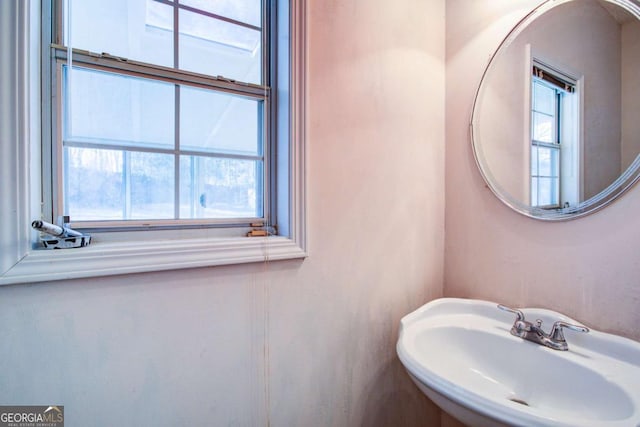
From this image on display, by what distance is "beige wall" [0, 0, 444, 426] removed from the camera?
0.61 m

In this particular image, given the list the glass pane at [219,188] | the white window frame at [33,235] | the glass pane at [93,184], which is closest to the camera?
the white window frame at [33,235]

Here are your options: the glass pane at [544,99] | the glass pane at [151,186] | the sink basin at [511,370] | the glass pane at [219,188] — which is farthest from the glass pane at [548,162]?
the glass pane at [151,186]

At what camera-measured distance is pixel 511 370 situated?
836 millimetres

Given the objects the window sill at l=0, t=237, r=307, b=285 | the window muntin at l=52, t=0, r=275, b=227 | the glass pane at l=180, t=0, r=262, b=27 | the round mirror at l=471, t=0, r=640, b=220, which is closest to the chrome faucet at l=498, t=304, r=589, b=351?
the round mirror at l=471, t=0, r=640, b=220

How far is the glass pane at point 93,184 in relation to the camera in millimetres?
684

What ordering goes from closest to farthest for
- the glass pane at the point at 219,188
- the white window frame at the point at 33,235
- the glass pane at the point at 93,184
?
the white window frame at the point at 33,235
the glass pane at the point at 93,184
the glass pane at the point at 219,188

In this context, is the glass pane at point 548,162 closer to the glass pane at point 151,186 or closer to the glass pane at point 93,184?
the glass pane at point 151,186

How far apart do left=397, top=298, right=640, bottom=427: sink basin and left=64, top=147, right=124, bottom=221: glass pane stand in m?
0.88

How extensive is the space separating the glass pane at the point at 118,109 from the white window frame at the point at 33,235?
0.07 m

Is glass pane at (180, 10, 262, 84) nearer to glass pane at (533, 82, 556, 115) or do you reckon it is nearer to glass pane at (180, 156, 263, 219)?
glass pane at (180, 156, 263, 219)

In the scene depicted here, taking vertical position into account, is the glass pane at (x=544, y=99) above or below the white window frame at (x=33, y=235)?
above

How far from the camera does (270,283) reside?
0.81 meters

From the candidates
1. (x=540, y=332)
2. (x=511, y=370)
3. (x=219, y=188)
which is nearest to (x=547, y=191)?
(x=540, y=332)

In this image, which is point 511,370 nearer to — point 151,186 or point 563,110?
point 563,110
